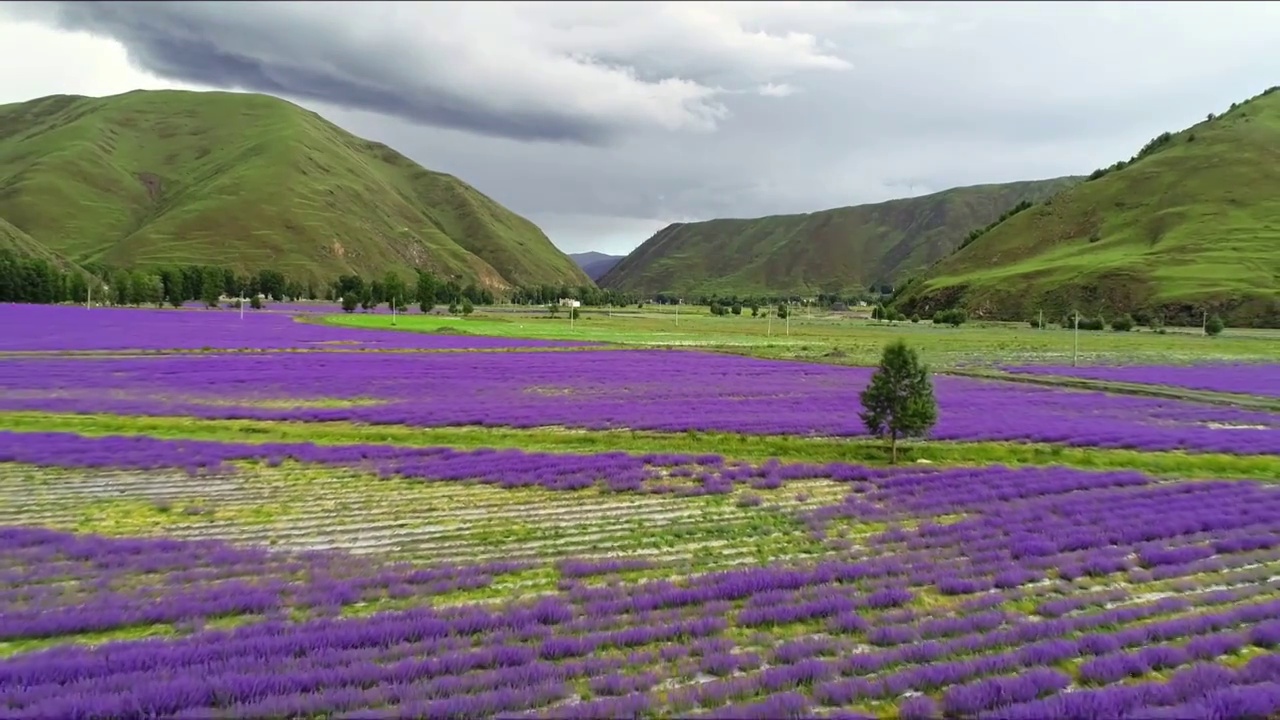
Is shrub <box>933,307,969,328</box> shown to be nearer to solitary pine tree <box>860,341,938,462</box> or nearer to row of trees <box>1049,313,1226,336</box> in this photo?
row of trees <box>1049,313,1226,336</box>

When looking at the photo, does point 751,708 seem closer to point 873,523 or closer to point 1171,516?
point 873,523

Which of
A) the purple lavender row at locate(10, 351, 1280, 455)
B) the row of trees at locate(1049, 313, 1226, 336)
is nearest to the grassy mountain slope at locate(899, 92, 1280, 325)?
the row of trees at locate(1049, 313, 1226, 336)

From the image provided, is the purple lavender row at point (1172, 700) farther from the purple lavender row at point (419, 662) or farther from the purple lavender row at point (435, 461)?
the purple lavender row at point (435, 461)

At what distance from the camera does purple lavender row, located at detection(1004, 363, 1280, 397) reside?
159 feet

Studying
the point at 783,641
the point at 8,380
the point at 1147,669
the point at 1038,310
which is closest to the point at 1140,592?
the point at 1147,669

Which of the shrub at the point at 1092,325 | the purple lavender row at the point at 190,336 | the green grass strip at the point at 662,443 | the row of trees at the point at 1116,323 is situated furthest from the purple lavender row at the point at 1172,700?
the shrub at the point at 1092,325

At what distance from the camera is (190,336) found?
78.1 m

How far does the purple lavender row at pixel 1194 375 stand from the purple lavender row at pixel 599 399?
27.9 ft

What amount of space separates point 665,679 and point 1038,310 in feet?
576

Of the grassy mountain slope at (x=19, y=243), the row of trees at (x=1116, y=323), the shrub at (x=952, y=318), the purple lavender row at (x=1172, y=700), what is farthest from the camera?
the grassy mountain slope at (x=19, y=243)

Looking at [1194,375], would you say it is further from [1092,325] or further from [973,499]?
[1092,325]

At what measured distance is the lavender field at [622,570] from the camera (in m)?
8.95

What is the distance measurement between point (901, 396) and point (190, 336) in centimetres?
7799

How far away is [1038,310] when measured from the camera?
6309 inches
